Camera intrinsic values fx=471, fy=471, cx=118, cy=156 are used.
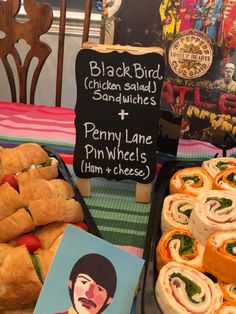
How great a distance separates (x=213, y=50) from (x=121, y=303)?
2.75 ft

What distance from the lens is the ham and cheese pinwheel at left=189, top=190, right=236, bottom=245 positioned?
2.76 ft

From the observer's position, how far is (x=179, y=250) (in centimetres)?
83

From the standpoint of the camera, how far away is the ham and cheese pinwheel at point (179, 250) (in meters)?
0.80

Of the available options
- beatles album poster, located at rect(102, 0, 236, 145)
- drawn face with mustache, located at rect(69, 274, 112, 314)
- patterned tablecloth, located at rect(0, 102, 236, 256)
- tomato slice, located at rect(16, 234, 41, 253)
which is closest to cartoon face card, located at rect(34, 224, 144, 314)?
drawn face with mustache, located at rect(69, 274, 112, 314)

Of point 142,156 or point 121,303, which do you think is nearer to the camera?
point 121,303

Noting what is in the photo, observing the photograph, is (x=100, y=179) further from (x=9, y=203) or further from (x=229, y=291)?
(x=229, y=291)

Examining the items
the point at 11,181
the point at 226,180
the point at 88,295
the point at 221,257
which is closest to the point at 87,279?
the point at 88,295

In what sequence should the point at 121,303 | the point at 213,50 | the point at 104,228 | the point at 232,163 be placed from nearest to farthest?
the point at 121,303 → the point at 104,228 → the point at 232,163 → the point at 213,50

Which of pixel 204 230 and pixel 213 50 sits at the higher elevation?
pixel 213 50

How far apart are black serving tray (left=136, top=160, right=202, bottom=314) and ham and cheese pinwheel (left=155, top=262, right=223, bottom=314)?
2cm

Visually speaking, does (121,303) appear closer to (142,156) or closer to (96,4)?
(142,156)

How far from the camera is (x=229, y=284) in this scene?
763mm

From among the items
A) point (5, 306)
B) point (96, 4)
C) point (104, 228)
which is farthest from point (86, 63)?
point (96, 4)

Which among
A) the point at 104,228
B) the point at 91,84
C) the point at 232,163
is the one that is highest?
the point at 91,84
